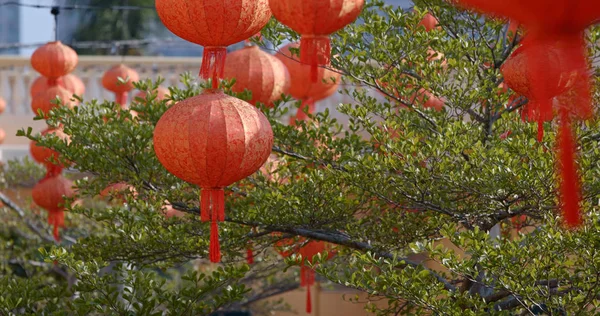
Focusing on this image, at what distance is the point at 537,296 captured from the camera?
380cm

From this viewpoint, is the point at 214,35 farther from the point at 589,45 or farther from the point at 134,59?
the point at 134,59

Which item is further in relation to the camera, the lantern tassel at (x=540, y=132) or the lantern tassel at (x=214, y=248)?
the lantern tassel at (x=214, y=248)

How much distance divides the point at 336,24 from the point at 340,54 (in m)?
0.82

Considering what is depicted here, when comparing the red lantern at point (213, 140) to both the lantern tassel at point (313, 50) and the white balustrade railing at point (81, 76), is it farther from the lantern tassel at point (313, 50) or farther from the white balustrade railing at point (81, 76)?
the white balustrade railing at point (81, 76)

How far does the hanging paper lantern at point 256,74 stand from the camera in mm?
5445

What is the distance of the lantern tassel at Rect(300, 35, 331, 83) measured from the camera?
3.82 meters

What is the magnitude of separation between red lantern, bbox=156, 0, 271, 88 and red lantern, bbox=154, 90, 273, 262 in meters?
0.16

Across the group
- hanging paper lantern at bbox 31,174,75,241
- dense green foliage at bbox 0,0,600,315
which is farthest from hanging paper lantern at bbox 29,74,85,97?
dense green foliage at bbox 0,0,600,315

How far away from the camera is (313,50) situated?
3.86 m

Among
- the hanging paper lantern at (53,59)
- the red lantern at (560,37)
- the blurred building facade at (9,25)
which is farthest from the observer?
the blurred building facade at (9,25)

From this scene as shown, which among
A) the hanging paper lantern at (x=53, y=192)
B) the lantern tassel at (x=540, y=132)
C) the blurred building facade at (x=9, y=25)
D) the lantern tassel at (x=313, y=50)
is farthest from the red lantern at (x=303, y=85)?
the blurred building facade at (x=9, y=25)

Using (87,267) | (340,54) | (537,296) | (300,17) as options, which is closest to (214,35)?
(300,17)

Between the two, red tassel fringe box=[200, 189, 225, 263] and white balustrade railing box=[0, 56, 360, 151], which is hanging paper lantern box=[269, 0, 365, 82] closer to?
red tassel fringe box=[200, 189, 225, 263]

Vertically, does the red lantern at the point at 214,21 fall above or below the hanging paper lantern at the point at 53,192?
above
